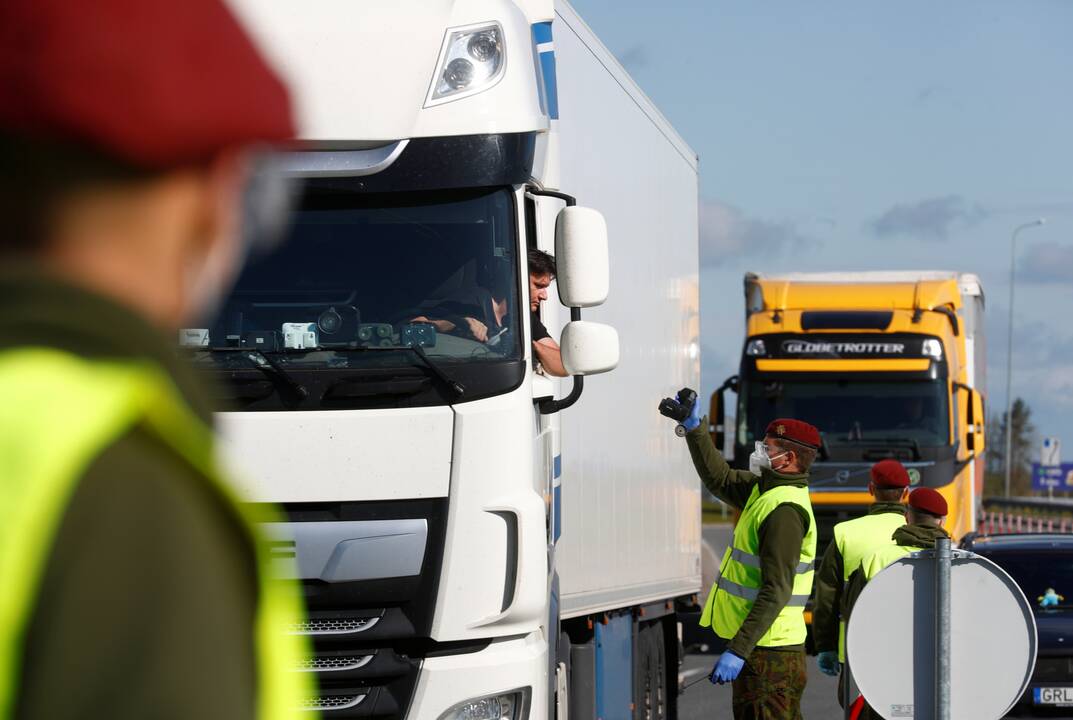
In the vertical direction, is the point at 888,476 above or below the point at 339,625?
above

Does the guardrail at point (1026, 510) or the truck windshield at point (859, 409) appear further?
the guardrail at point (1026, 510)

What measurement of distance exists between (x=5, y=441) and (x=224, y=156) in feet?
0.78

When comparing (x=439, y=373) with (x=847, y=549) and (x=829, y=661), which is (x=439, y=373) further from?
(x=829, y=661)

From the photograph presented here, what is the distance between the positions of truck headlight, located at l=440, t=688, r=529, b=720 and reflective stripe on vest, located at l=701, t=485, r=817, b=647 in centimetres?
169

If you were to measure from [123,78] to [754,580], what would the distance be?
658 centimetres

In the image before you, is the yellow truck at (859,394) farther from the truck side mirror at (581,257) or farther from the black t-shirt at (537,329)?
the truck side mirror at (581,257)

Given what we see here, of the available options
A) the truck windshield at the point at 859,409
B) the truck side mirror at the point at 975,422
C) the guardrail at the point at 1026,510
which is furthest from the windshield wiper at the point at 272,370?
the guardrail at the point at 1026,510

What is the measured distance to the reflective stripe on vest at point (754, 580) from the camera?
7.20 meters

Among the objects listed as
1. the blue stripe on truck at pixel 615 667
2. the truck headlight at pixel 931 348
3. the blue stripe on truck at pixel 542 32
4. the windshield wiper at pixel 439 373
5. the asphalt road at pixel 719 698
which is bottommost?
the asphalt road at pixel 719 698

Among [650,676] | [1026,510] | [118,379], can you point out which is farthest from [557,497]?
[1026,510]

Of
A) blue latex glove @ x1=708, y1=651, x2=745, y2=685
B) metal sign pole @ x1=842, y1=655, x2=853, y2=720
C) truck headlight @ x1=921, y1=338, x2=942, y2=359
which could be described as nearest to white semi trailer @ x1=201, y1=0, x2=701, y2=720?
blue latex glove @ x1=708, y1=651, x2=745, y2=685

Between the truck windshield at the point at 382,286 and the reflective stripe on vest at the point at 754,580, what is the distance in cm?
190

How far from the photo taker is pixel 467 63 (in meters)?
5.93

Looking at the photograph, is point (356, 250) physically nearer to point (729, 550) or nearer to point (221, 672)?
point (729, 550)
